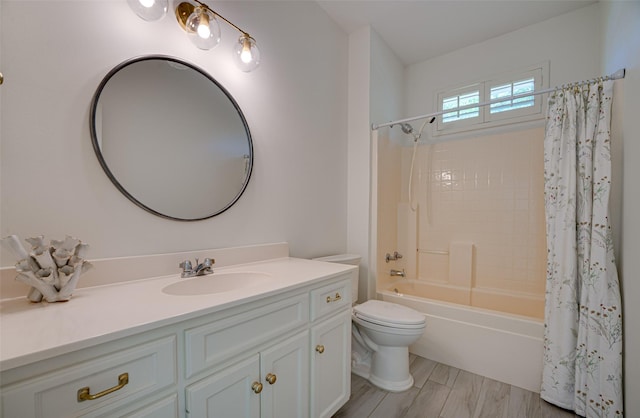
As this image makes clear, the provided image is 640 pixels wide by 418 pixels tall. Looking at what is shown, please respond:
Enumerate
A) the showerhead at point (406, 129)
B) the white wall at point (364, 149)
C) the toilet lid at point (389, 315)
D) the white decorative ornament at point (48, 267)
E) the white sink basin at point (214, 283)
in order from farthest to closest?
the showerhead at point (406, 129)
the white wall at point (364, 149)
the toilet lid at point (389, 315)
the white sink basin at point (214, 283)
the white decorative ornament at point (48, 267)

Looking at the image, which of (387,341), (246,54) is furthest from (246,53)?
(387,341)

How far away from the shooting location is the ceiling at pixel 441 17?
2.11 m

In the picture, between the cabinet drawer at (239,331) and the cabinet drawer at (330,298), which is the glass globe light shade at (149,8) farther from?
the cabinet drawer at (330,298)

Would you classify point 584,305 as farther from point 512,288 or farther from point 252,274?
point 252,274

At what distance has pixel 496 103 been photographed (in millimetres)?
2213

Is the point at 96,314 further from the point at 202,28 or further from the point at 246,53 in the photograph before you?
the point at 246,53

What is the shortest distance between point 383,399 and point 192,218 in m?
1.56

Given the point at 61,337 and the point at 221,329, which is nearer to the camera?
the point at 61,337

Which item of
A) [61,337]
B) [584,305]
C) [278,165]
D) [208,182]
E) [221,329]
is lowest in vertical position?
[584,305]

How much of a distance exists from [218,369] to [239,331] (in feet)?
0.41

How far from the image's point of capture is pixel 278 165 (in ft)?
5.86

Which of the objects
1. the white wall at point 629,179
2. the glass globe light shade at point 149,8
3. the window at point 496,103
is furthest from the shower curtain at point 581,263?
the glass globe light shade at point 149,8

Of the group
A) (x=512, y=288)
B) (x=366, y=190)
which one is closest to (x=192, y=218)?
(x=366, y=190)

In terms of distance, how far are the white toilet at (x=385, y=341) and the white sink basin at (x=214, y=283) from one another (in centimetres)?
88
